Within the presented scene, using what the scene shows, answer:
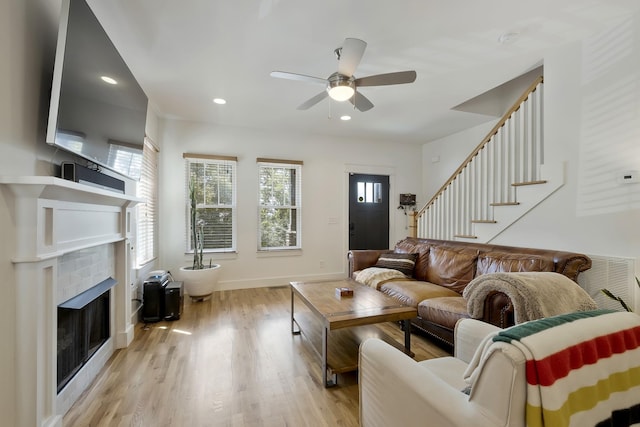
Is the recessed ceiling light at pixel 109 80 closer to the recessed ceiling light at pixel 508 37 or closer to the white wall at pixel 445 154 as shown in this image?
the recessed ceiling light at pixel 508 37

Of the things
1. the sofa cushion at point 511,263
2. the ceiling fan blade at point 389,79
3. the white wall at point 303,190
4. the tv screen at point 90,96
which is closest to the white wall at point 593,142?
the sofa cushion at point 511,263

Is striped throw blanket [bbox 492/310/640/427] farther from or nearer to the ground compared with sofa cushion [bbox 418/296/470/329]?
farther from the ground

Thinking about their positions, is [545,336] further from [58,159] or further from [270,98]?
[270,98]

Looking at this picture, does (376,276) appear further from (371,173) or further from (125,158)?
(125,158)

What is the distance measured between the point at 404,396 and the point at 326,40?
8.12ft

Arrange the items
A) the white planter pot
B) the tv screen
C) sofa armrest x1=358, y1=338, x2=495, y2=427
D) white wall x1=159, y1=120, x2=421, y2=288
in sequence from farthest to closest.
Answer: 1. white wall x1=159, y1=120, x2=421, y2=288
2. the white planter pot
3. the tv screen
4. sofa armrest x1=358, y1=338, x2=495, y2=427

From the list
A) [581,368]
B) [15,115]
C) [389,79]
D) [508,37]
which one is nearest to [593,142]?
[508,37]

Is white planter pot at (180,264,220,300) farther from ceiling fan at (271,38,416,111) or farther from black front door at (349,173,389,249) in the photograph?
ceiling fan at (271,38,416,111)

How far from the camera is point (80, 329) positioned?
1.98 m

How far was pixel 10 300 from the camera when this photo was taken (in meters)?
1.28

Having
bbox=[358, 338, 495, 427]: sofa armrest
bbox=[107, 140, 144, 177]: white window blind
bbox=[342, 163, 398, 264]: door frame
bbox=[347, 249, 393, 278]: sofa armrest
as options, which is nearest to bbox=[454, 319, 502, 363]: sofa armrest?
bbox=[358, 338, 495, 427]: sofa armrest

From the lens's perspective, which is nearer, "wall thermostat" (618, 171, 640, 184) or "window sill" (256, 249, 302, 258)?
"wall thermostat" (618, 171, 640, 184)

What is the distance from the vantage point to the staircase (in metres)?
2.75

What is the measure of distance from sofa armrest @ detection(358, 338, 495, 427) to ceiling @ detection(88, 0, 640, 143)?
2.19 metres
